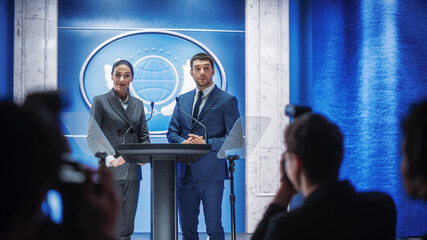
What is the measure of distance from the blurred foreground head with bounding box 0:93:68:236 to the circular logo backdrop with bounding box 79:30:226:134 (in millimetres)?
4128

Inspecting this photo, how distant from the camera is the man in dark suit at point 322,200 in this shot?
1088mm

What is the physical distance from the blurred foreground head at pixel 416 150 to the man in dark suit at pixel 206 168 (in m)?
2.21

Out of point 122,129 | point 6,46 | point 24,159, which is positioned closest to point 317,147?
point 24,159

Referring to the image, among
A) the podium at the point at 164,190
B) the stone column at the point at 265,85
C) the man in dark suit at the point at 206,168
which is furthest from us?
the stone column at the point at 265,85

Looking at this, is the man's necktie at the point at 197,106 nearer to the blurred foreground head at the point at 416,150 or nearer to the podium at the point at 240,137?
the podium at the point at 240,137

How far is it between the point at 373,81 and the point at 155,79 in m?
2.20

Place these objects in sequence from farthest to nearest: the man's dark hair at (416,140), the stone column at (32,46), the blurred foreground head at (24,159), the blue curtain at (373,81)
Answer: the stone column at (32,46) < the blue curtain at (373,81) < the man's dark hair at (416,140) < the blurred foreground head at (24,159)

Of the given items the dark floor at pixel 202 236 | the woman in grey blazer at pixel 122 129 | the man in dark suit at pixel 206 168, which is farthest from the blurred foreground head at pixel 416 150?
the dark floor at pixel 202 236

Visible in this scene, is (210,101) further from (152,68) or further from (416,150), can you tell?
(416,150)

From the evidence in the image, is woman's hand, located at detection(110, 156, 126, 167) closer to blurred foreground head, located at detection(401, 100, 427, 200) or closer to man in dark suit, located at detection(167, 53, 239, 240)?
man in dark suit, located at detection(167, 53, 239, 240)

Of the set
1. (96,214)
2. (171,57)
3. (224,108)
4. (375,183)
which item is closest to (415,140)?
(96,214)

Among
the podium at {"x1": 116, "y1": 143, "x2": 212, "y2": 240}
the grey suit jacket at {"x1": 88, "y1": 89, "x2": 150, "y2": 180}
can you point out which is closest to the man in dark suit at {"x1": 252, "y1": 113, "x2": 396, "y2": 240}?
the podium at {"x1": 116, "y1": 143, "x2": 212, "y2": 240}

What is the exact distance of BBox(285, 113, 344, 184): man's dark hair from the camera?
1.20 m

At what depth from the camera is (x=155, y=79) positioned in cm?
485
